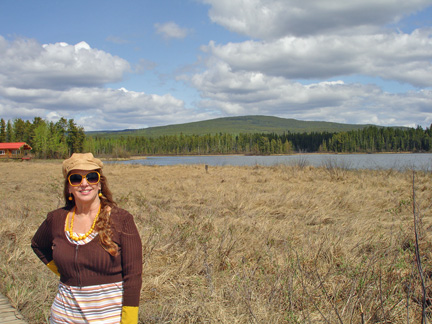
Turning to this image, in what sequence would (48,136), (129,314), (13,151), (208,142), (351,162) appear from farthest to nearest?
1. (208,142)
2. (48,136)
3. (13,151)
4. (351,162)
5. (129,314)

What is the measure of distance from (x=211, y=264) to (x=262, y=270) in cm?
74

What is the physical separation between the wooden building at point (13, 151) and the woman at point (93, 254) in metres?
65.7

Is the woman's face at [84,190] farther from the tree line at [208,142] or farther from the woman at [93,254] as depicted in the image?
the tree line at [208,142]

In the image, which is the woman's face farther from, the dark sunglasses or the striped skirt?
the striped skirt

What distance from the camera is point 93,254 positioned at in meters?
2.20

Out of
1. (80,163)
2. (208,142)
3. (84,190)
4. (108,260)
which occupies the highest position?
(208,142)

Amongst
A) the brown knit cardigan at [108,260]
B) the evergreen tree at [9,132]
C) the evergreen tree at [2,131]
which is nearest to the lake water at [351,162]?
the brown knit cardigan at [108,260]

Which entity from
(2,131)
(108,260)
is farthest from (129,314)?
(2,131)

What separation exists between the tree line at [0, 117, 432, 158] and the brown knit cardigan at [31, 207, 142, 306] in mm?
47292

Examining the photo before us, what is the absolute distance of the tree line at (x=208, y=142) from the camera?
2931 inches

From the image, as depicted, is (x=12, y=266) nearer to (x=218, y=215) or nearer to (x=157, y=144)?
(x=218, y=215)

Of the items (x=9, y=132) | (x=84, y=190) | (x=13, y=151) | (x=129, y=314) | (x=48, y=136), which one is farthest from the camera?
(x=9, y=132)

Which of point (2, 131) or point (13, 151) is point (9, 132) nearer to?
point (2, 131)

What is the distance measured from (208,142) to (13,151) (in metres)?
87.5
